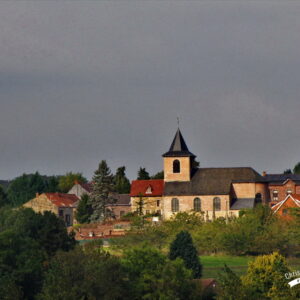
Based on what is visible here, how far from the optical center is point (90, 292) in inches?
2138

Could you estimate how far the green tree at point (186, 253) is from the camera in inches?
2606

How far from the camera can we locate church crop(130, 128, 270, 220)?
316 feet

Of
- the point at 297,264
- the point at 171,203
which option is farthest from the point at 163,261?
the point at 171,203

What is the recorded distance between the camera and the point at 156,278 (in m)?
56.0

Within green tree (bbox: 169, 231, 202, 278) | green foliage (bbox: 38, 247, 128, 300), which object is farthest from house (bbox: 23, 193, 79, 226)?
green foliage (bbox: 38, 247, 128, 300)

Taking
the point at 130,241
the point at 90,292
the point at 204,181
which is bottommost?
the point at 90,292

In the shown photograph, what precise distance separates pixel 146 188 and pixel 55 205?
40.3 feet

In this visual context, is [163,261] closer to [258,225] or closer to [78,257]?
[78,257]

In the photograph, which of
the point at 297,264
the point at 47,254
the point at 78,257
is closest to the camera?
the point at 78,257

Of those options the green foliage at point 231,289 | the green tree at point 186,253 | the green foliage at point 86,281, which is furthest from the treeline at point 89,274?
the green foliage at point 231,289

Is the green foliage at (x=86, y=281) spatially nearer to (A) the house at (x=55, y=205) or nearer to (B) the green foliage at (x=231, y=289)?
(B) the green foliage at (x=231, y=289)

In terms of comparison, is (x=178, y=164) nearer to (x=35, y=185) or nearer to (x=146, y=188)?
(x=146, y=188)

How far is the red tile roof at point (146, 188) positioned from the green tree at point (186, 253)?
29.8 meters

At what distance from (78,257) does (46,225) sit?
11849mm
